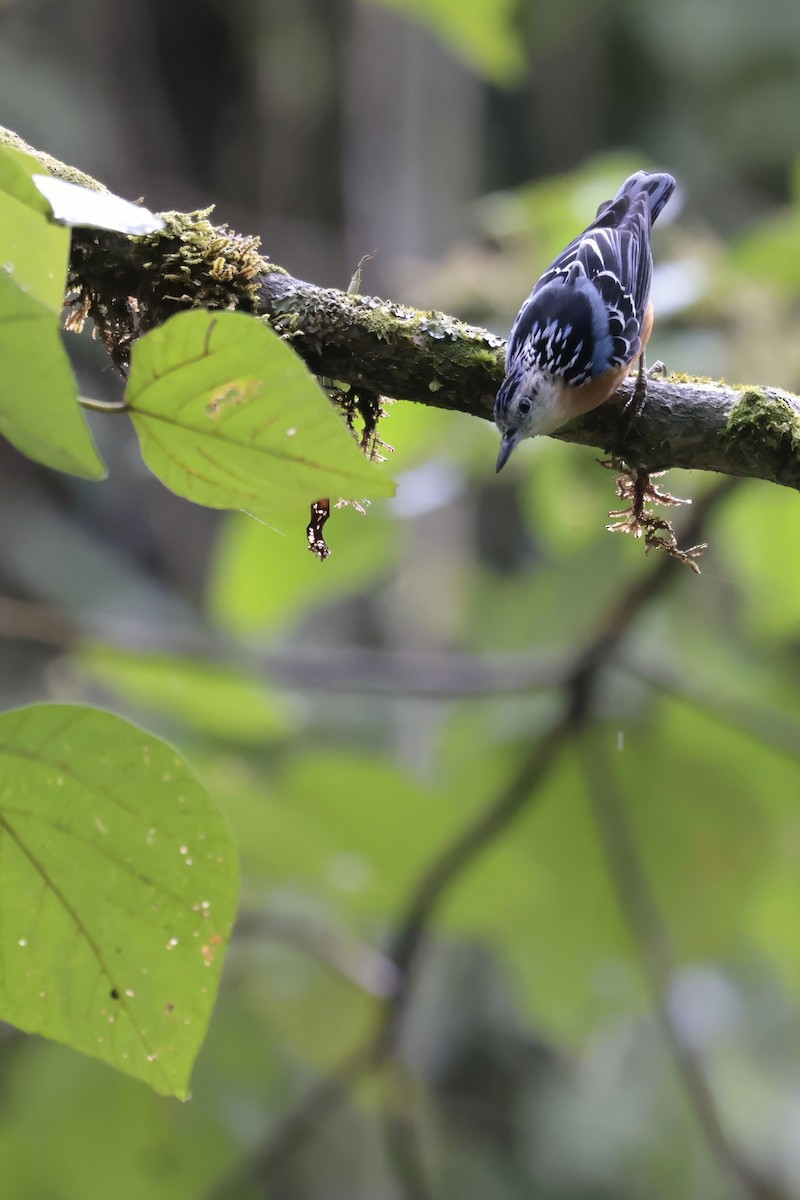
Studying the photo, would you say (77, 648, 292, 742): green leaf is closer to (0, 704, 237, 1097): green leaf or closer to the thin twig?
(0, 704, 237, 1097): green leaf

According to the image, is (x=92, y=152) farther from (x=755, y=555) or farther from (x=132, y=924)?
(x=132, y=924)

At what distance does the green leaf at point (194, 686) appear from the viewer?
10.3 feet

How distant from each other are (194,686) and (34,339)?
7.91ft

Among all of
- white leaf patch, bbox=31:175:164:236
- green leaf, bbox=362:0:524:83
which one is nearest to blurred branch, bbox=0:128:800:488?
white leaf patch, bbox=31:175:164:236

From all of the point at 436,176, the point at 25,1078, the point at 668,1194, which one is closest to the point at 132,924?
the point at 25,1078

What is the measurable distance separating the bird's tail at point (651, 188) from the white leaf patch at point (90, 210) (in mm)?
1823

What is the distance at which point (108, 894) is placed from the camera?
100 centimetres

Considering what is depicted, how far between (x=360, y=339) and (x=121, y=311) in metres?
0.31

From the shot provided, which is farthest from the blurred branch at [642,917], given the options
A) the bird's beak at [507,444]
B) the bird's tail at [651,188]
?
the bird's tail at [651,188]

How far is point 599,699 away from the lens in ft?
10.5

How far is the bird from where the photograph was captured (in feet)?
5.16

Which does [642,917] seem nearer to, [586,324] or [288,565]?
[288,565]

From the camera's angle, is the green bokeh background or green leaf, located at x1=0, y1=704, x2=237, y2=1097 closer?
green leaf, located at x1=0, y1=704, x2=237, y2=1097

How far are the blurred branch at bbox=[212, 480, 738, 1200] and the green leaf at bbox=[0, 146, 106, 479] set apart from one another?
2.13 m
